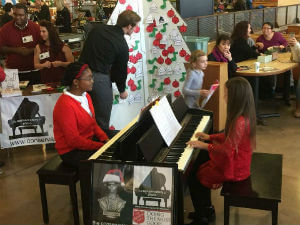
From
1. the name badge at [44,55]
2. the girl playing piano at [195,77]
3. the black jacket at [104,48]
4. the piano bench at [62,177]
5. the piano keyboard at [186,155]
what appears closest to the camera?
the piano keyboard at [186,155]

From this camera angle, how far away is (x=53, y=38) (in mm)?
4586

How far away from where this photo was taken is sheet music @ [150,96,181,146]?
→ 2.58m

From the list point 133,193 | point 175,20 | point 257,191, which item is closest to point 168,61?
point 175,20

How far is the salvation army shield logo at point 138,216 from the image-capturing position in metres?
2.32

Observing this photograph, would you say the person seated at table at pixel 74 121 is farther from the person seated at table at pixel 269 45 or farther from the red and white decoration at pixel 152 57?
the person seated at table at pixel 269 45

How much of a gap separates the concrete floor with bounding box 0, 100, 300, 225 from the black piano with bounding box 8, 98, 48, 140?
355 millimetres

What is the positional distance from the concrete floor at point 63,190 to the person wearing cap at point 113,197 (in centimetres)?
102

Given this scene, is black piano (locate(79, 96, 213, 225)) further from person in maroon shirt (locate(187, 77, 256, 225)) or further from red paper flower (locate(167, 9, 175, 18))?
red paper flower (locate(167, 9, 175, 18))

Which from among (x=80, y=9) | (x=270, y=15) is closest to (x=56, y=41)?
(x=80, y=9)

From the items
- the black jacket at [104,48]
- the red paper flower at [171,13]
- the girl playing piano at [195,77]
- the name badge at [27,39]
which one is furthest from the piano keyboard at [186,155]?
the name badge at [27,39]

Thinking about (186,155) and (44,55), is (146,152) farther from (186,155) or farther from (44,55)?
(44,55)

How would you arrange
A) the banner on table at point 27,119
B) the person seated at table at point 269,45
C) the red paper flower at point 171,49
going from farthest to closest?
1. the person seated at table at point 269,45
2. the red paper flower at point 171,49
3. the banner on table at point 27,119

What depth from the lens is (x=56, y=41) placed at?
4.62 metres

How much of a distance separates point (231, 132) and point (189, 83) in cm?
179
